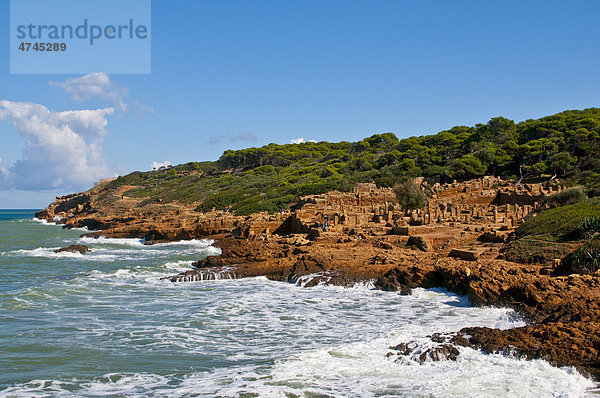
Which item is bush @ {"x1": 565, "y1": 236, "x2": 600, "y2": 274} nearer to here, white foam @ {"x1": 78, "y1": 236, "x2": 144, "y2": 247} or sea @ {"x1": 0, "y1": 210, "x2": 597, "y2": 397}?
sea @ {"x1": 0, "y1": 210, "x2": 597, "y2": 397}

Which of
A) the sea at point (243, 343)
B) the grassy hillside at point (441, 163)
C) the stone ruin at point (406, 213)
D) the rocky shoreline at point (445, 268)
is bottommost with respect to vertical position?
the sea at point (243, 343)

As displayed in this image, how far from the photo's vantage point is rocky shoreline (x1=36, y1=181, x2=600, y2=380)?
31.8ft

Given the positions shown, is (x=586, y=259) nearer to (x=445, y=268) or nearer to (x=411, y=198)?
(x=445, y=268)

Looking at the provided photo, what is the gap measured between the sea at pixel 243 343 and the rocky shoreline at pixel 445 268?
409 millimetres

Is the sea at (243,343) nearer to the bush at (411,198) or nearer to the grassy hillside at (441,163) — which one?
the bush at (411,198)

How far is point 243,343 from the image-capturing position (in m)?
11.7

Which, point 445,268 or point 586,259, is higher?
point 586,259

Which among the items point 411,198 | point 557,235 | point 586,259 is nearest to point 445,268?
point 586,259

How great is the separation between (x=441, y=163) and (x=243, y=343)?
158 feet

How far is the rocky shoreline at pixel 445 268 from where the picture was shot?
9.70 m

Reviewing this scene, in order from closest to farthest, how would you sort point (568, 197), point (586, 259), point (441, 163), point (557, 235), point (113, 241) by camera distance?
point (586, 259), point (557, 235), point (568, 197), point (113, 241), point (441, 163)

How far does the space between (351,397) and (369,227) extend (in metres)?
17.7

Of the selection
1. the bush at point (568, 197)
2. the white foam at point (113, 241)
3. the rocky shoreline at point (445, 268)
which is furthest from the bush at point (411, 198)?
the white foam at point (113, 241)

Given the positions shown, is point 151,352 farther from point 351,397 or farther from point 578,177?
point 578,177
